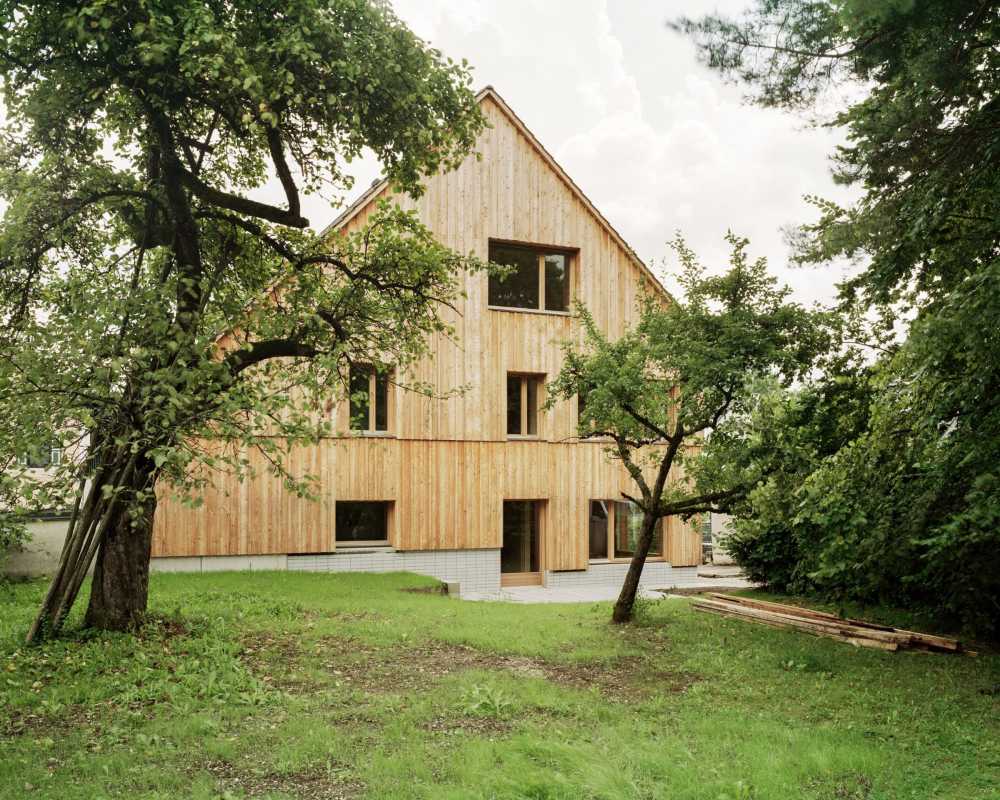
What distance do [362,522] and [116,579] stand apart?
8.43 m

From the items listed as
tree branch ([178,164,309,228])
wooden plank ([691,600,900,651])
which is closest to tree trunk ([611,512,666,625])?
wooden plank ([691,600,900,651])

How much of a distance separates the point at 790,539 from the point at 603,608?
5.25 meters

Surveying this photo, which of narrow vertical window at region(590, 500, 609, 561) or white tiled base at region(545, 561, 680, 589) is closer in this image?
white tiled base at region(545, 561, 680, 589)

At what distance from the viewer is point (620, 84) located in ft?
112

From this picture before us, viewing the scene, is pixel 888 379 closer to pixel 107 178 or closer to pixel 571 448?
pixel 107 178

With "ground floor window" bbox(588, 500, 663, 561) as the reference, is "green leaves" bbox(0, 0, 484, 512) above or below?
above

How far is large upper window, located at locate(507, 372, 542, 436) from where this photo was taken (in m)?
19.1

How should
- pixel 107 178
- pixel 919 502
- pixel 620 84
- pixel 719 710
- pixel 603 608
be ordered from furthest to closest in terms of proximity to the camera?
pixel 620 84 < pixel 603 608 < pixel 107 178 < pixel 919 502 < pixel 719 710

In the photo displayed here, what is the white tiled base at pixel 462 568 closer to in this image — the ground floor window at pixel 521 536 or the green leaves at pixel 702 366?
the ground floor window at pixel 521 536

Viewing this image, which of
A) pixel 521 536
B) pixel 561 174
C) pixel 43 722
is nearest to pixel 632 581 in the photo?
pixel 521 536

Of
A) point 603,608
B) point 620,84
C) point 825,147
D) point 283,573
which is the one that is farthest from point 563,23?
point 620,84

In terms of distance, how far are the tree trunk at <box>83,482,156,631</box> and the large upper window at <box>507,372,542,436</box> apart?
1085 cm

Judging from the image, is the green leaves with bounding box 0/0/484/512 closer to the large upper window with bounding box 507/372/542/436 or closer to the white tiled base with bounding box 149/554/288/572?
the white tiled base with bounding box 149/554/288/572

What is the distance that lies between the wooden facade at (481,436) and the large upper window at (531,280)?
359 mm
